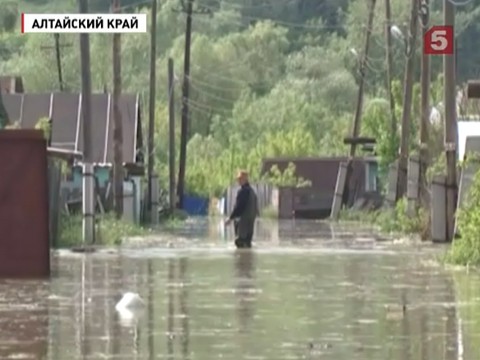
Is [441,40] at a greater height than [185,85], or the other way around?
[185,85]

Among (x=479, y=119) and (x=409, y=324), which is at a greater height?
(x=479, y=119)

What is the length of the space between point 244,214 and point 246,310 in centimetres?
1520

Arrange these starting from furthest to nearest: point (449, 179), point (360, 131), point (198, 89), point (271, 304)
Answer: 1. point (198, 89)
2. point (360, 131)
3. point (449, 179)
4. point (271, 304)

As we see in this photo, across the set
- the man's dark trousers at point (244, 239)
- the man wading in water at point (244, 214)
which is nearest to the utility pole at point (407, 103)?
the man wading in water at point (244, 214)

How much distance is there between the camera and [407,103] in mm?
47344

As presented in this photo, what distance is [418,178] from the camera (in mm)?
41969

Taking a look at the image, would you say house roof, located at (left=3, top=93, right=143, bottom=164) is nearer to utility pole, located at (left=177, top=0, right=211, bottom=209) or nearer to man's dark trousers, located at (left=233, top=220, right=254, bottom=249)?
utility pole, located at (left=177, top=0, right=211, bottom=209)

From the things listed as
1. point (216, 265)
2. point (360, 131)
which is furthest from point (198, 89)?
point (216, 265)

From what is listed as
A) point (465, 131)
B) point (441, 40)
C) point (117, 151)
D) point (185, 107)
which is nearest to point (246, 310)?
point (441, 40)

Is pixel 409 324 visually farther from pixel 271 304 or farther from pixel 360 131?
pixel 360 131

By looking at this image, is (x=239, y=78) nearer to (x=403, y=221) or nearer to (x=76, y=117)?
(x=76, y=117)

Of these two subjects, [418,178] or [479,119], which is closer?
[418,178]

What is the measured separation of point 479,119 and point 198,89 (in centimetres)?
6101

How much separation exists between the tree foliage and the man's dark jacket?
5734 cm
